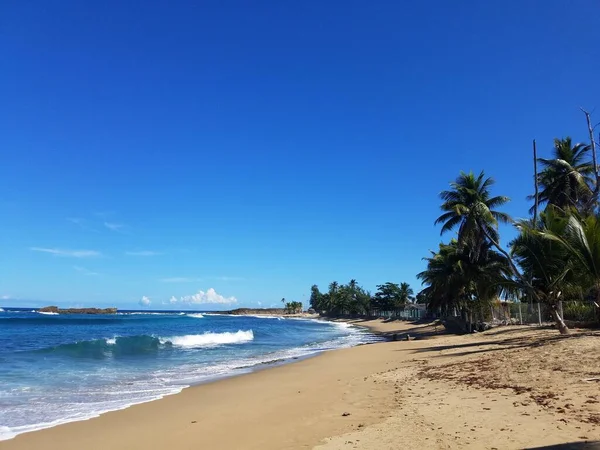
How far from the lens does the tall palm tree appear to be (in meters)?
27.6

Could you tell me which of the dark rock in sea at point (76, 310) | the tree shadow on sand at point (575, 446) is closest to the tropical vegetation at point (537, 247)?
the tree shadow on sand at point (575, 446)

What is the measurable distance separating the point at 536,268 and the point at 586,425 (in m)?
14.3

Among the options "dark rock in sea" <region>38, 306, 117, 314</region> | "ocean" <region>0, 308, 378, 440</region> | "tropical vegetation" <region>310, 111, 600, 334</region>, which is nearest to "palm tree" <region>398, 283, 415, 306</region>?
"tropical vegetation" <region>310, 111, 600, 334</region>

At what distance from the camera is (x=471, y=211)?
26.8 meters

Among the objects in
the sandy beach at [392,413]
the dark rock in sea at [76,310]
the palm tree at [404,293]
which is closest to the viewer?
the sandy beach at [392,413]

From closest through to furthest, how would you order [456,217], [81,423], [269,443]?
[269,443]
[81,423]
[456,217]

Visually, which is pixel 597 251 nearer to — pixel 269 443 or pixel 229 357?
pixel 269 443

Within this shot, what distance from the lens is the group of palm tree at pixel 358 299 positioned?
89375 millimetres

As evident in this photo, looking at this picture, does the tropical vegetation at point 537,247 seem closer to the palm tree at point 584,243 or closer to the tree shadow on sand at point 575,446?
the palm tree at point 584,243

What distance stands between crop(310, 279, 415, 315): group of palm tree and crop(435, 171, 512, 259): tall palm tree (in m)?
59.8

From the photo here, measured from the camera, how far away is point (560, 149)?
3105 cm

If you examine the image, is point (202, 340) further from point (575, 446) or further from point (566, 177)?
point (575, 446)

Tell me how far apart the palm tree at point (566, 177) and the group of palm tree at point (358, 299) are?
59439 millimetres

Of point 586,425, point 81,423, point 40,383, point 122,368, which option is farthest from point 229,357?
point 586,425
